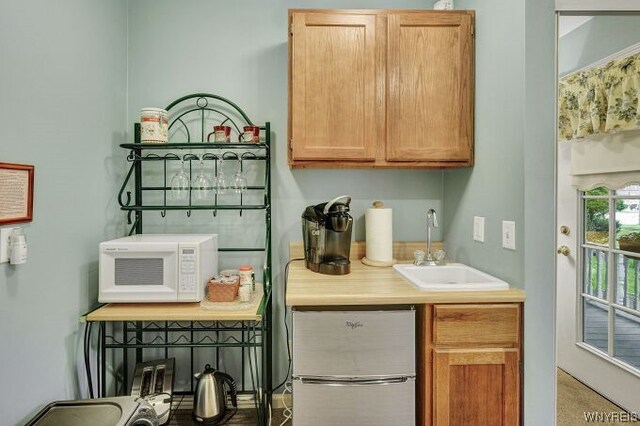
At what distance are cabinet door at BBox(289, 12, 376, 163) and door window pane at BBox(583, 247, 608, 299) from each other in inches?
69.1

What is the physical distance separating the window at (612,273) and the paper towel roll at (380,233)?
1.41 m

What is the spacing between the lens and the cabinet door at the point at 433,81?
72.3 inches

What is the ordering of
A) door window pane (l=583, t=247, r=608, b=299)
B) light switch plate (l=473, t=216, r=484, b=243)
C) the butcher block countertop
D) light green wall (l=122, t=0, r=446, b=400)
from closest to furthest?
1. the butcher block countertop
2. light switch plate (l=473, t=216, r=484, b=243)
3. light green wall (l=122, t=0, r=446, b=400)
4. door window pane (l=583, t=247, r=608, b=299)

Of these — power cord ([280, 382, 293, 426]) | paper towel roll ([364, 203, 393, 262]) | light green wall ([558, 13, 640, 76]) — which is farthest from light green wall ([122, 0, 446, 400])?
light green wall ([558, 13, 640, 76])

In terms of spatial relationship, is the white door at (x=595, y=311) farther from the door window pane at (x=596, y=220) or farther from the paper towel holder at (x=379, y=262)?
the paper towel holder at (x=379, y=262)

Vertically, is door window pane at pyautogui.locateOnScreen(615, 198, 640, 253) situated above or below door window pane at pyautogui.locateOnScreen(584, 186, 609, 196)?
below

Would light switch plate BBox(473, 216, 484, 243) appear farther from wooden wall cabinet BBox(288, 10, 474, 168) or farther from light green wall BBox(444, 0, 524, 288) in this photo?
wooden wall cabinet BBox(288, 10, 474, 168)

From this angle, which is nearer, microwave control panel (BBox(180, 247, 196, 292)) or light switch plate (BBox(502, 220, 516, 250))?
light switch plate (BBox(502, 220, 516, 250))

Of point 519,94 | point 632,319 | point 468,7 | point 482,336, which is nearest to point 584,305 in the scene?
point 632,319

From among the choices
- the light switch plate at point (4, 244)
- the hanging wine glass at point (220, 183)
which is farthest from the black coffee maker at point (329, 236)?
the light switch plate at point (4, 244)

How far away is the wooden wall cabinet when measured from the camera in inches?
72.1

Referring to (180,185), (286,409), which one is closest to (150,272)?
(180,185)

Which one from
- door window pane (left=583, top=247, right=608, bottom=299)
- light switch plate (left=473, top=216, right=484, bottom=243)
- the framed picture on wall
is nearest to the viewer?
the framed picture on wall

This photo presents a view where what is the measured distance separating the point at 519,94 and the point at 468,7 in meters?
0.76
